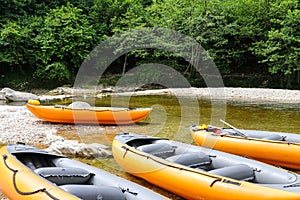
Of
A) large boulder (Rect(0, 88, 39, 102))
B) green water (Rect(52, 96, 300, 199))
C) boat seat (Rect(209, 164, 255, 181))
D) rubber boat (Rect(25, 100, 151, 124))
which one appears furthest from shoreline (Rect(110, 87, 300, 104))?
boat seat (Rect(209, 164, 255, 181))

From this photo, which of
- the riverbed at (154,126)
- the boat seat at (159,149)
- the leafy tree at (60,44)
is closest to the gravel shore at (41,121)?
the riverbed at (154,126)

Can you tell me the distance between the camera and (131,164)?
499cm

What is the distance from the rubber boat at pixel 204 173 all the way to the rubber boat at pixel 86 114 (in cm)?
361

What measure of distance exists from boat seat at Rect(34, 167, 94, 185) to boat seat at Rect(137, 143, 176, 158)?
1.37 meters

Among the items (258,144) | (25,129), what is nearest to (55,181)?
(258,144)

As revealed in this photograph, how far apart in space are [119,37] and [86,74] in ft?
→ 13.0

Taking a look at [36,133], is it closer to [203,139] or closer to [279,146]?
[203,139]

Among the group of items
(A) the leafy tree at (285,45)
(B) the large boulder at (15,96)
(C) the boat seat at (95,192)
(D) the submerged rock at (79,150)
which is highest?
(A) the leafy tree at (285,45)

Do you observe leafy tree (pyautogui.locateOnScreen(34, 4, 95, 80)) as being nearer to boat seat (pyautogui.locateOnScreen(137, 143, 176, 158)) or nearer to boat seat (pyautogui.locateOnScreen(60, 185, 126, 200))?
boat seat (pyautogui.locateOnScreen(137, 143, 176, 158))

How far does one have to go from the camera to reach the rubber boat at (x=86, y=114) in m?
9.25

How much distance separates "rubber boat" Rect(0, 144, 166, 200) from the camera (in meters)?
3.28

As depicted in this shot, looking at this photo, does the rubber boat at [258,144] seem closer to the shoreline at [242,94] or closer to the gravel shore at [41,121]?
the gravel shore at [41,121]

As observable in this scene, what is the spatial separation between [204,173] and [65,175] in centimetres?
166

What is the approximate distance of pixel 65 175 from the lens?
3.82 m
